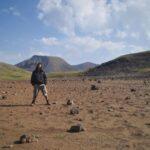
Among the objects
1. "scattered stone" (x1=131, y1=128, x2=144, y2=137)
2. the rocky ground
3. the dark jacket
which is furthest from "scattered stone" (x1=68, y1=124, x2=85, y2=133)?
the dark jacket

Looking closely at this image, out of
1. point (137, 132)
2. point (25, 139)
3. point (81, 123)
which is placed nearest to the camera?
point (25, 139)

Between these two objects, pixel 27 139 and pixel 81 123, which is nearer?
pixel 27 139

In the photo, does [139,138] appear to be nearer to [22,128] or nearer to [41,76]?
[22,128]

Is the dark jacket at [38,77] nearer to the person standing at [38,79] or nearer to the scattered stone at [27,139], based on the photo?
the person standing at [38,79]

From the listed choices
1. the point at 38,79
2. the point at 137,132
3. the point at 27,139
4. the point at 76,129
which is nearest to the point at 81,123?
the point at 76,129

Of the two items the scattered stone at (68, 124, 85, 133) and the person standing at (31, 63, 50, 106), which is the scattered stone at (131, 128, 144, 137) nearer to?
the scattered stone at (68, 124, 85, 133)

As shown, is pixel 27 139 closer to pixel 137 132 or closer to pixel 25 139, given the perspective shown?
pixel 25 139

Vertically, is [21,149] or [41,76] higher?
[41,76]

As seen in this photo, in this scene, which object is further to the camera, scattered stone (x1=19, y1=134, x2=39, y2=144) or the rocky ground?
scattered stone (x1=19, y1=134, x2=39, y2=144)

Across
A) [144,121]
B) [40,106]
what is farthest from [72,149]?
[40,106]

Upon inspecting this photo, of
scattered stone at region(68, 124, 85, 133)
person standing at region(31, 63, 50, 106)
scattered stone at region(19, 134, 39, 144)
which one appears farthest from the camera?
person standing at region(31, 63, 50, 106)

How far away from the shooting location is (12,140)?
42.5ft

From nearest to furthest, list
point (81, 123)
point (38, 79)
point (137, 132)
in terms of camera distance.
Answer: point (137, 132)
point (81, 123)
point (38, 79)

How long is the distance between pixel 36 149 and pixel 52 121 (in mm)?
4353
